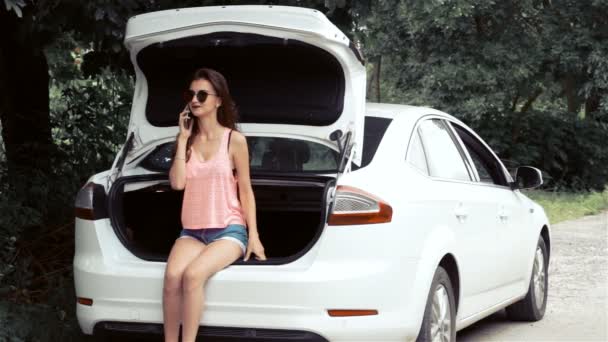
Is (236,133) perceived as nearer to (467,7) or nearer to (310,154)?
(310,154)

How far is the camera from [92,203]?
614cm

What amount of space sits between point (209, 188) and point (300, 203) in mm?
881

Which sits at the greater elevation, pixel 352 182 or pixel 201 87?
pixel 201 87

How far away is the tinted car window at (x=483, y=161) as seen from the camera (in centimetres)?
796

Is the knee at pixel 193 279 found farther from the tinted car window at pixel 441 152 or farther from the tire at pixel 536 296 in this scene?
the tire at pixel 536 296

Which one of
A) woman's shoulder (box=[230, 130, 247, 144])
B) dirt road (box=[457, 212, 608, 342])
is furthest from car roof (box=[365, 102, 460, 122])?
dirt road (box=[457, 212, 608, 342])

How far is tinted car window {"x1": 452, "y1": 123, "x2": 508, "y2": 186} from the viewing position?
26.1 ft

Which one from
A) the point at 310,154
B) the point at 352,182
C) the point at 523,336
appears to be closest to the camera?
the point at 352,182

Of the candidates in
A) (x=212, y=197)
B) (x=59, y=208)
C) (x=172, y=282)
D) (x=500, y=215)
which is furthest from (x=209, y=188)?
(x=59, y=208)

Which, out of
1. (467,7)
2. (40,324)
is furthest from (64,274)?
(467,7)

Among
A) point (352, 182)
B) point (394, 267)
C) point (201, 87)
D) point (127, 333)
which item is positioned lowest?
point (127, 333)

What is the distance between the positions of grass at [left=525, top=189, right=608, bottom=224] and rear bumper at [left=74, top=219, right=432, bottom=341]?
492 inches

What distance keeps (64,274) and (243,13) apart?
12.0 feet

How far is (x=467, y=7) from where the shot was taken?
75.4ft
